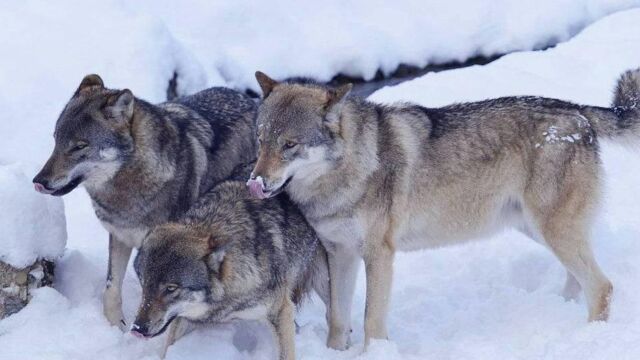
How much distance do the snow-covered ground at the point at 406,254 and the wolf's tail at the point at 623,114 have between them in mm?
511

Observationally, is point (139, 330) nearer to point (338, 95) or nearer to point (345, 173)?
point (345, 173)

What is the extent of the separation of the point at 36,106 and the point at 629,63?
22.4 ft

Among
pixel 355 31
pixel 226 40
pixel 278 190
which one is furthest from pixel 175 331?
pixel 355 31

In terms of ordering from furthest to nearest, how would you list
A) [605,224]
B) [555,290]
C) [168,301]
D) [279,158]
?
[605,224]
[555,290]
[279,158]
[168,301]

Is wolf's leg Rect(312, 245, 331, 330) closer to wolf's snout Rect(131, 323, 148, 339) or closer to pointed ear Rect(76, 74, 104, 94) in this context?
wolf's snout Rect(131, 323, 148, 339)

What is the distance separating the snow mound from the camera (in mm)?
5797

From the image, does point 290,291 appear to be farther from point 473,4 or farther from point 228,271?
point 473,4

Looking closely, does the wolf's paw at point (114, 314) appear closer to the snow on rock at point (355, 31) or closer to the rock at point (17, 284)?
the rock at point (17, 284)

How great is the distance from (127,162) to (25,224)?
808 mm

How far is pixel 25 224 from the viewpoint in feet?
19.4

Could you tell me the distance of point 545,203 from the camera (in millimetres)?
5785

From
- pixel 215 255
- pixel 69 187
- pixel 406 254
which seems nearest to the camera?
pixel 215 255

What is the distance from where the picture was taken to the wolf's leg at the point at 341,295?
601cm

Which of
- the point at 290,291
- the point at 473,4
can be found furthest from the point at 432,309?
the point at 473,4
